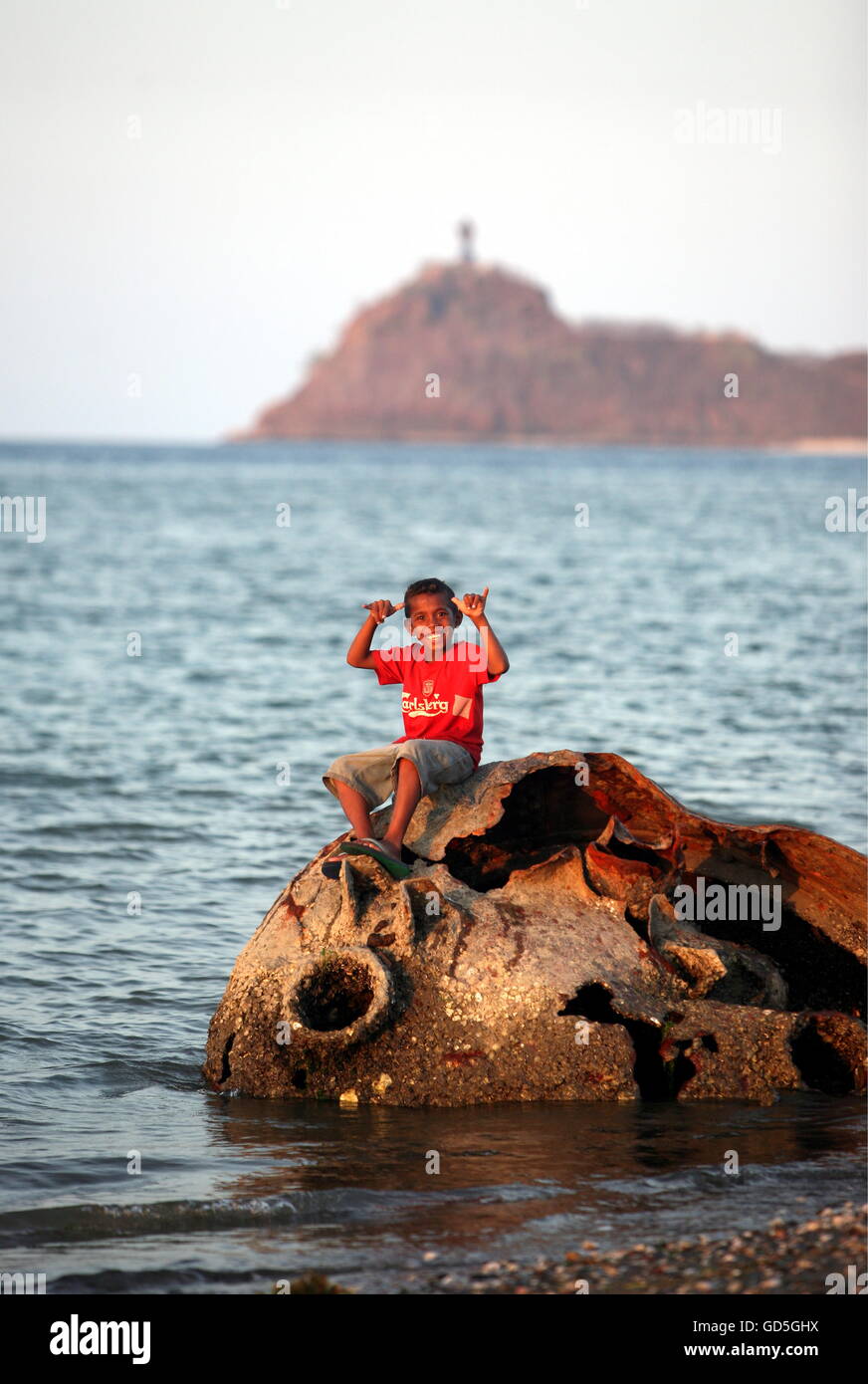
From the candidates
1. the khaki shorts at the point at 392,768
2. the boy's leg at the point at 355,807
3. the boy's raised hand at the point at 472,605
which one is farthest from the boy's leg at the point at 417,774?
the boy's raised hand at the point at 472,605

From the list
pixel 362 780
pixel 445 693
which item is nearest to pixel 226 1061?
pixel 362 780

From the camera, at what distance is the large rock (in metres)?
7.33

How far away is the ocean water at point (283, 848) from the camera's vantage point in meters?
6.31

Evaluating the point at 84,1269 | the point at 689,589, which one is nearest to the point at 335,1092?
the point at 84,1269

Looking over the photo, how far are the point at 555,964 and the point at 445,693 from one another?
153 cm

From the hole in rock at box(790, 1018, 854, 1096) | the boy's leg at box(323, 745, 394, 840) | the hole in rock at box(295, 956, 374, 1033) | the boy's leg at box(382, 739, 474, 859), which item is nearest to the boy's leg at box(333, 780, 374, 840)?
the boy's leg at box(323, 745, 394, 840)

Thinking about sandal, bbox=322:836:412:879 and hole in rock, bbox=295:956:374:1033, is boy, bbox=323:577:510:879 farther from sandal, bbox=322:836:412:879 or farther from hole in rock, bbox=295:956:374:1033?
hole in rock, bbox=295:956:374:1033

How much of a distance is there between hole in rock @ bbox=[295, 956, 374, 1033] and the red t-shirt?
4.10 ft

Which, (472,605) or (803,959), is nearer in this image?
(472,605)

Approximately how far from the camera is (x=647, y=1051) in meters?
7.52

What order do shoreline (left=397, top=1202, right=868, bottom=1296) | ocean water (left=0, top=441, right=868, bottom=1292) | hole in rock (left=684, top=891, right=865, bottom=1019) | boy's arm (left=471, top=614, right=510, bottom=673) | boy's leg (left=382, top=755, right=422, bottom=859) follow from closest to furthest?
shoreline (left=397, top=1202, right=868, bottom=1296), ocean water (left=0, top=441, right=868, bottom=1292), boy's leg (left=382, top=755, right=422, bottom=859), boy's arm (left=471, top=614, right=510, bottom=673), hole in rock (left=684, top=891, right=865, bottom=1019)

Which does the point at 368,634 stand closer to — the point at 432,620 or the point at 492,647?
the point at 432,620

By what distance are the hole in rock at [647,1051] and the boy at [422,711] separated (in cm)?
102
